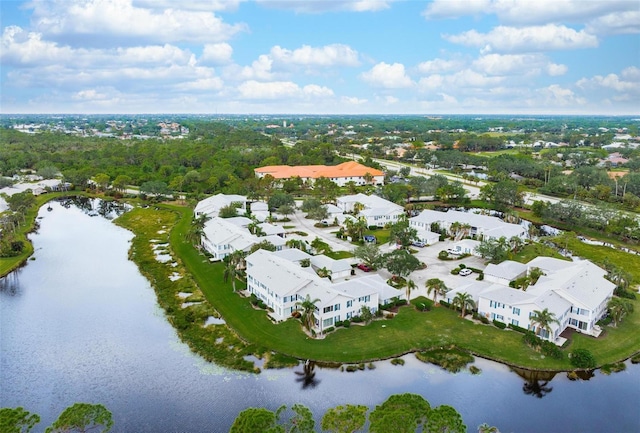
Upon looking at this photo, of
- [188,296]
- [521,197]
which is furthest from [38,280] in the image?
[521,197]

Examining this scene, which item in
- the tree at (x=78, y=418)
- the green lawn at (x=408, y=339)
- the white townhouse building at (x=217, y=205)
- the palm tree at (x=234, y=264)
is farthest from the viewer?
the white townhouse building at (x=217, y=205)

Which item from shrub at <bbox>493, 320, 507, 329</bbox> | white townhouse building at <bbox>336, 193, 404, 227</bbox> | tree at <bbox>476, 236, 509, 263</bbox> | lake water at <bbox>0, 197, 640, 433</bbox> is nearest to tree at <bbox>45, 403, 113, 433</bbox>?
lake water at <bbox>0, 197, 640, 433</bbox>

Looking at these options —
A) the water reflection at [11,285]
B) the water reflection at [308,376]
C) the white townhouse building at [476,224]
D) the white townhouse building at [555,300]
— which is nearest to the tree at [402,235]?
the white townhouse building at [476,224]

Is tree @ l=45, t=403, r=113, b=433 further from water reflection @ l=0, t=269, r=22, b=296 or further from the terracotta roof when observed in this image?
the terracotta roof

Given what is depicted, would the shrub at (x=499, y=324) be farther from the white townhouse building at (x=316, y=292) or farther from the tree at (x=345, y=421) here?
the tree at (x=345, y=421)

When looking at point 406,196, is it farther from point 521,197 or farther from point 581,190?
point 581,190

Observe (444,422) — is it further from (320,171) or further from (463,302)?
(320,171)

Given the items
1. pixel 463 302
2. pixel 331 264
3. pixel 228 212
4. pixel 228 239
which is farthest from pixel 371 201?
pixel 463 302
